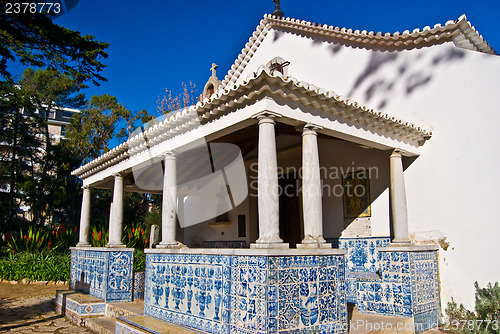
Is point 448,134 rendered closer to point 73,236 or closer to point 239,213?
point 239,213

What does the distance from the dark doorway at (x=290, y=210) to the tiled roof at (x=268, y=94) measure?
113 inches

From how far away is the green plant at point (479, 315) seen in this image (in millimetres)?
5305

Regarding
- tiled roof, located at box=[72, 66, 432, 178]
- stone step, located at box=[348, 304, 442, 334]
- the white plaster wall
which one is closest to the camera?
tiled roof, located at box=[72, 66, 432, 178]

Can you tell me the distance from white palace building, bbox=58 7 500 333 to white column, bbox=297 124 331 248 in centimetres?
2

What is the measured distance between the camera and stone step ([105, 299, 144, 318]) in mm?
6870

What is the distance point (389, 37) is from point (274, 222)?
16.1ft

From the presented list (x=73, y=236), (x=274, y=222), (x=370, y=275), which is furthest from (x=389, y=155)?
(x=73, y=236)

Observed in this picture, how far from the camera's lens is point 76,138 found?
1902cm

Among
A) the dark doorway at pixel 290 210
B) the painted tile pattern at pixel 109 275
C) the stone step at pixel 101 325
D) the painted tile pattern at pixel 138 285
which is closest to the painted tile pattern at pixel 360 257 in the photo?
the dark doorway at pixel 290 210

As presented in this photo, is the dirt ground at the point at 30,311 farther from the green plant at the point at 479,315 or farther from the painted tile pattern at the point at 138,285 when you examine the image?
the green plant at the point at 479,315

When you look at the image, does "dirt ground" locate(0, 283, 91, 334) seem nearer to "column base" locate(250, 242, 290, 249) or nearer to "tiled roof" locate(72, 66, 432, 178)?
"tiled roof" locate(72, 66, 432, 178)

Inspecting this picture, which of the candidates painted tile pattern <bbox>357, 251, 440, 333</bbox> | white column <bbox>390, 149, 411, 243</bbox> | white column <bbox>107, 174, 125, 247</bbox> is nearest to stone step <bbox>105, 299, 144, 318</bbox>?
white column <bbox>107, 174, 125, 247</bbox>

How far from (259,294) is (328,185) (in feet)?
13.9

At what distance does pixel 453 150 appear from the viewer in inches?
263
